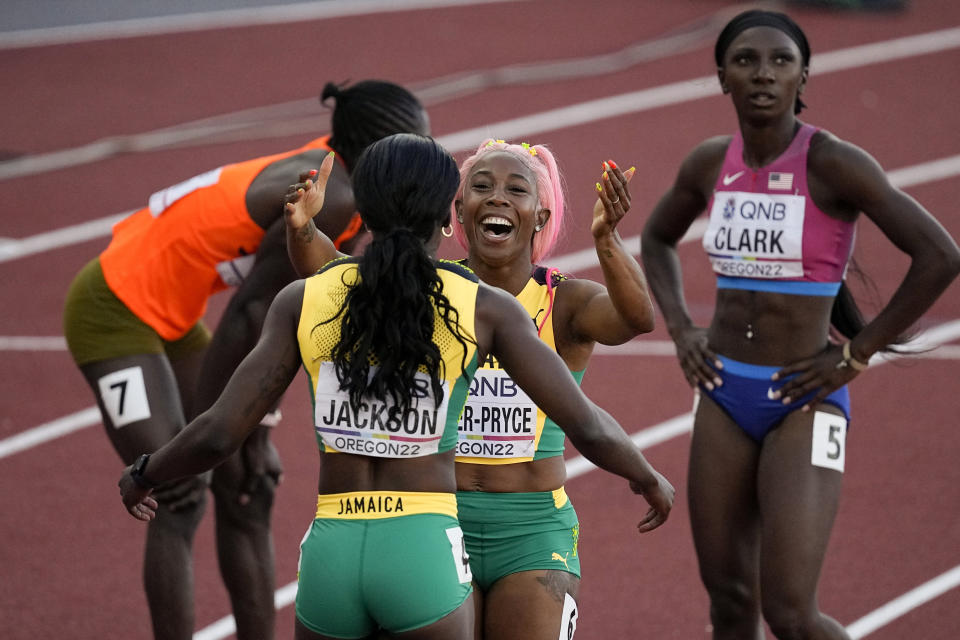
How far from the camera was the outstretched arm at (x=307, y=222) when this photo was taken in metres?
3.88

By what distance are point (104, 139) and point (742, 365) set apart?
10785 mm

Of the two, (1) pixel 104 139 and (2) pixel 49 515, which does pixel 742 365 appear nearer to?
(2) pixel 49 515

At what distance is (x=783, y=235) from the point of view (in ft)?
15.0

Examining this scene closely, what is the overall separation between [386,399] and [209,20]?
15.9 m

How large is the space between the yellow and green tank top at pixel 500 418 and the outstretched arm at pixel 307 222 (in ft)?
2.00

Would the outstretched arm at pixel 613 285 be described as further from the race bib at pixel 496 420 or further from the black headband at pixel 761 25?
the black headband at pixel 761 25

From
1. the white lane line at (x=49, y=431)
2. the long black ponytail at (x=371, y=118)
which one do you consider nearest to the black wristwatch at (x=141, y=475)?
the long black ponytail at (x=371, y=118)

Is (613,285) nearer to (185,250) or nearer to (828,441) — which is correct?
(828,441)

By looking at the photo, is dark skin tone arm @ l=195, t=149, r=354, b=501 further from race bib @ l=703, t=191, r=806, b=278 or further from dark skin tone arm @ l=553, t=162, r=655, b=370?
race bib @ l=703, t=191, r=806, b=278

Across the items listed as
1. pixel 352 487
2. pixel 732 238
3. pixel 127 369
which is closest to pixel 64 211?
pixel 127 369

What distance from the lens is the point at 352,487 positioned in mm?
3199

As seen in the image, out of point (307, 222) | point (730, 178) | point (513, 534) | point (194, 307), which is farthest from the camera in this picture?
point (194, 307)

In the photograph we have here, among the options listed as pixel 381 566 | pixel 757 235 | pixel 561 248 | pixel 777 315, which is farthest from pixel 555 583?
pixel 561 248

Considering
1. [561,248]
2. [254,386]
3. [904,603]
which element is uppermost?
[254,386]
